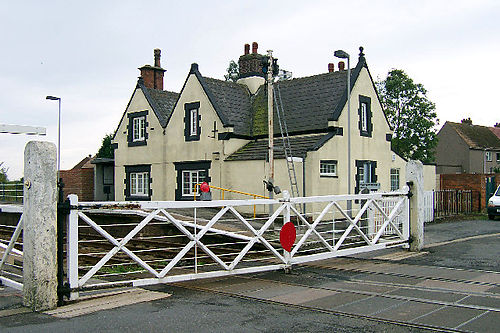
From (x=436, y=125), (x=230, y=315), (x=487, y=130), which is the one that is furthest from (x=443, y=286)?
Answer: (x=487, y=130)

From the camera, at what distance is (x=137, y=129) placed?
31938 millimetres

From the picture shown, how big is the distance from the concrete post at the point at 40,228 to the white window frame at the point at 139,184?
23.6 m

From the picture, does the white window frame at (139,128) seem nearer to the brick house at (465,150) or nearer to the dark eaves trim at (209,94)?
the dark eaves trim at (209,94)

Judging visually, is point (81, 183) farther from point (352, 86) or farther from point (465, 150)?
point (465, 150)

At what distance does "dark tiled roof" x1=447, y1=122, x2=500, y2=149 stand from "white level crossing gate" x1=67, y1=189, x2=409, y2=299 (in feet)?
133

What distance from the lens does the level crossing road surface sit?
6.29 m

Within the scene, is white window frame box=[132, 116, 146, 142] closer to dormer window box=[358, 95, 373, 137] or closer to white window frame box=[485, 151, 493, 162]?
dormer window box=[358, 95, 373, 137]

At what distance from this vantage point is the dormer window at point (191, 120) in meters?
28.1

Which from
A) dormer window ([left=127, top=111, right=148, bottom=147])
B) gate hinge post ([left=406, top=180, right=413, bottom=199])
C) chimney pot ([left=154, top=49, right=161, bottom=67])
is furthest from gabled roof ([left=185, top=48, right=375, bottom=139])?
gate hinge post ([left=406, top=180, right=413, bottom=199])

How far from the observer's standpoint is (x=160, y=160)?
97.9 feet

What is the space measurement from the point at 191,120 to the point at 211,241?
1386 centimetres

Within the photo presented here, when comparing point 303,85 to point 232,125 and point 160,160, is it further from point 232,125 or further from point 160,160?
point 160,160

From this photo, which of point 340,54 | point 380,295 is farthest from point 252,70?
point 380,295

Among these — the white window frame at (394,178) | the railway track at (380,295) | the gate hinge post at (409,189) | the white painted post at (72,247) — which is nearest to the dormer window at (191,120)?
the white window frame at (394,178)
